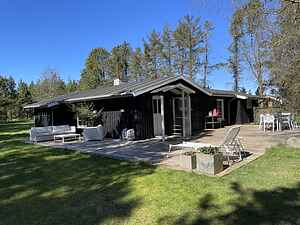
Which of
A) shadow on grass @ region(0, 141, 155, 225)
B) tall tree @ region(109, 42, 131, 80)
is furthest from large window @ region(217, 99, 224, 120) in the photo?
tall tree @ region(109, 42, 131, 80)

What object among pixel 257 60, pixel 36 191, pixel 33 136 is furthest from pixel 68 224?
pixel 257 60

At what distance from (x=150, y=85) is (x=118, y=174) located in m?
6.75

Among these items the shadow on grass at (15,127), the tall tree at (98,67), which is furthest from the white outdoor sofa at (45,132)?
the tall tree at (98,67)

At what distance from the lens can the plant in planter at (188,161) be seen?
6.62 meters

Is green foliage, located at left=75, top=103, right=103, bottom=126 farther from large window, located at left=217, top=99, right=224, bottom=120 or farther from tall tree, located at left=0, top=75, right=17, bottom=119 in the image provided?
tall tree, located at left=0, top=75, right=17, bottom=119

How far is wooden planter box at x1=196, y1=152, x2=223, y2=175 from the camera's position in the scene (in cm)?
616

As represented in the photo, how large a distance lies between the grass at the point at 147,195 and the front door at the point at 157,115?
628 cm

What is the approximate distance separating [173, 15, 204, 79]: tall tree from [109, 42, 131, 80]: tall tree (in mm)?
10198

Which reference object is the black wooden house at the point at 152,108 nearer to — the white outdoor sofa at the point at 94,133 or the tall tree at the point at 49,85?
the white outdoor sofa at the point at 94,133

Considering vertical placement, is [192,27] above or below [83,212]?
above

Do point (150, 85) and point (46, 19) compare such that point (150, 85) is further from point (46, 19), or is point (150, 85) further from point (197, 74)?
point (197, 74)

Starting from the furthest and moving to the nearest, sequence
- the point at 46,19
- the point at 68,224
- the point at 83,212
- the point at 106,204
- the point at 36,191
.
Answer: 1. the point at 46,19
2. the point at 36,191
3. the point at 106,204
4. the point at 83,212
5. the point at 68,224

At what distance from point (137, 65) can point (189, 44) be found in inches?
347

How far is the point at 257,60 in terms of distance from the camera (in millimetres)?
26812
